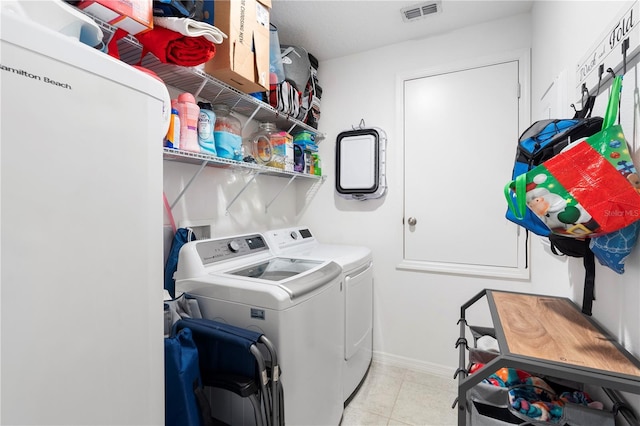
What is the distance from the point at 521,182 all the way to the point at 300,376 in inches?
45.7

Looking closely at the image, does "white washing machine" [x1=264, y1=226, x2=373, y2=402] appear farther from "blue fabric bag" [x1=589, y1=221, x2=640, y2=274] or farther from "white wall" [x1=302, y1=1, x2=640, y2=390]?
"blue fabric bag" [x1=589, y1=221, x2=640, y2=274]

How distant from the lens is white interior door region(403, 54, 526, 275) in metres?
2.14

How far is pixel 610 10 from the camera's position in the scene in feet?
3.05

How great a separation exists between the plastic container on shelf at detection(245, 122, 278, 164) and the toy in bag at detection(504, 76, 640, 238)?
1.64 meters

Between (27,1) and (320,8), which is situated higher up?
(320,8)

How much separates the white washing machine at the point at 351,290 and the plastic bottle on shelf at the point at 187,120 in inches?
33.5

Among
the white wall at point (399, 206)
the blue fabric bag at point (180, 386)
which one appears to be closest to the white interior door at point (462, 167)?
the white wall at point (399, 206)

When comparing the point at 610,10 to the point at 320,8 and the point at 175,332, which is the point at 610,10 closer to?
the point at 320,8

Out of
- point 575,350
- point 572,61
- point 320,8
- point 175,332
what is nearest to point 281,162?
point 320,8

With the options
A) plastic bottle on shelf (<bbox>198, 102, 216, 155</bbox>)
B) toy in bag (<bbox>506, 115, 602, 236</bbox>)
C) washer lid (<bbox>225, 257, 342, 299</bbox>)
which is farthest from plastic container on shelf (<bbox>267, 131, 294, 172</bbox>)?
toy in bag (<bbox>506, 115, 602, 236</bbox>)

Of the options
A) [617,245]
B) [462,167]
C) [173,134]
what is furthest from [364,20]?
[617,245]

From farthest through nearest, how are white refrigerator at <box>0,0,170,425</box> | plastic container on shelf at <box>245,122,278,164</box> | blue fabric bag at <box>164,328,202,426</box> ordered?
plastic container on shelf at <box>245,122,278,164</box> < blue fabric bag at <box>164,328,202,426</box> < white refrigerator at <box>0,0,170,425</box>

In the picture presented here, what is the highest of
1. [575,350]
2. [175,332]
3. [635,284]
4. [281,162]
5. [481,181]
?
[281,162]

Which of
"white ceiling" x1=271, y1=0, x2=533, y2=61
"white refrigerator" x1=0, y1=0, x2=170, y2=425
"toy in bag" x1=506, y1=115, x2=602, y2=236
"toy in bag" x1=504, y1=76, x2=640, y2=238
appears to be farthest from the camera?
"white ceiling" x1=271, y1=0, x2=533, y2=61
